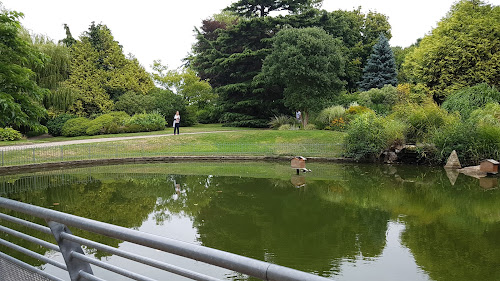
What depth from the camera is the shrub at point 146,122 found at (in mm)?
29281

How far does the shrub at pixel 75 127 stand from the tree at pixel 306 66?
13.9m

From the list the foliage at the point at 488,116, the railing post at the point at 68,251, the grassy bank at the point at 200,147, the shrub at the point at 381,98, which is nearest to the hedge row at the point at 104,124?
the grassy bank at the point at 200,147

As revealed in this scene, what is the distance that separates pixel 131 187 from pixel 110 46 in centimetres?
2515

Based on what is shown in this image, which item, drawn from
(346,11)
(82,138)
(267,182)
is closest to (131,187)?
(267,182)

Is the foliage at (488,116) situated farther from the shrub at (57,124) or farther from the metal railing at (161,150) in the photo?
the shrub at (57,124)

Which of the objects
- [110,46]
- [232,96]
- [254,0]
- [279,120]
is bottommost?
[279,120]

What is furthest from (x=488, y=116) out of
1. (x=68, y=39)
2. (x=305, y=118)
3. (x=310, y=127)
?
(x=68, y=39)

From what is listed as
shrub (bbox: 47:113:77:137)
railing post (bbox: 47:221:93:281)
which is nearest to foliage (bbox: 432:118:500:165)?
railing post (bbox: 47:221:93:281)

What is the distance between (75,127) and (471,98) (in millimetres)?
25940

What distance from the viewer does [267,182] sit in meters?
14.1

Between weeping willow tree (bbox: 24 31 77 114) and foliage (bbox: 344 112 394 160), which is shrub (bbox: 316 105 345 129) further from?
weeping willow tree (bbox: 24 31 77 114)

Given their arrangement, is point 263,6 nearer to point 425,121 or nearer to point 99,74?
point 99,74

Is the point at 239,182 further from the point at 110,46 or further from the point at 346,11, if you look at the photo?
the point at 346,11

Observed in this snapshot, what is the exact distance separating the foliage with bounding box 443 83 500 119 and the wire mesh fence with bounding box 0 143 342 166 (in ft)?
23.9
